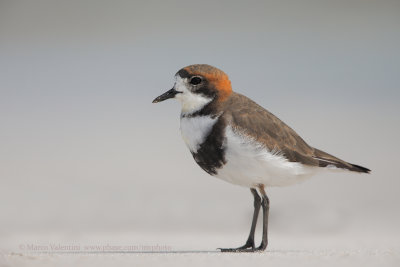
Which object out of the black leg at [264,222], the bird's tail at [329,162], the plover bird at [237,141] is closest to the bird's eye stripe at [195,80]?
the plover bird at [237,141]

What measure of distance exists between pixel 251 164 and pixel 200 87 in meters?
0.86

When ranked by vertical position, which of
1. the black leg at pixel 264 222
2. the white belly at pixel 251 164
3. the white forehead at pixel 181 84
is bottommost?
the black leg at pixel 264 222

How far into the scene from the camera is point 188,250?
6.91 meters

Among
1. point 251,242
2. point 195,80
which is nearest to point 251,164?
point 251,242

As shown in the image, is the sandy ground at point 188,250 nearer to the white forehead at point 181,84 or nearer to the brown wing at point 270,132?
the brown wing at point 270,132

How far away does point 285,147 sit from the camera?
6.74 meters

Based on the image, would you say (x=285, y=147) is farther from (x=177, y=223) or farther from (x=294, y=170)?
(x=177, y=223)

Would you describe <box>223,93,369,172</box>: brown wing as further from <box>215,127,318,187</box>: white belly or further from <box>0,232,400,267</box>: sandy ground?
<box>0,232,400,267</box>: sandy ground

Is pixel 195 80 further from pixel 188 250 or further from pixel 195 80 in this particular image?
pixel 188 250

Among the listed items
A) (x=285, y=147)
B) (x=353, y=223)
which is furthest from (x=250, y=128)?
(x=353, y=223)

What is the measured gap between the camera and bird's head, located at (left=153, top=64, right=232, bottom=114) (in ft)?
22.1

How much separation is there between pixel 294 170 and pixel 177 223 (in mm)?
3133

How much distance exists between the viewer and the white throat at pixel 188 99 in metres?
6.74

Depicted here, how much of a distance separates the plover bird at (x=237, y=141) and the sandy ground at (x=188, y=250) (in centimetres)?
66
